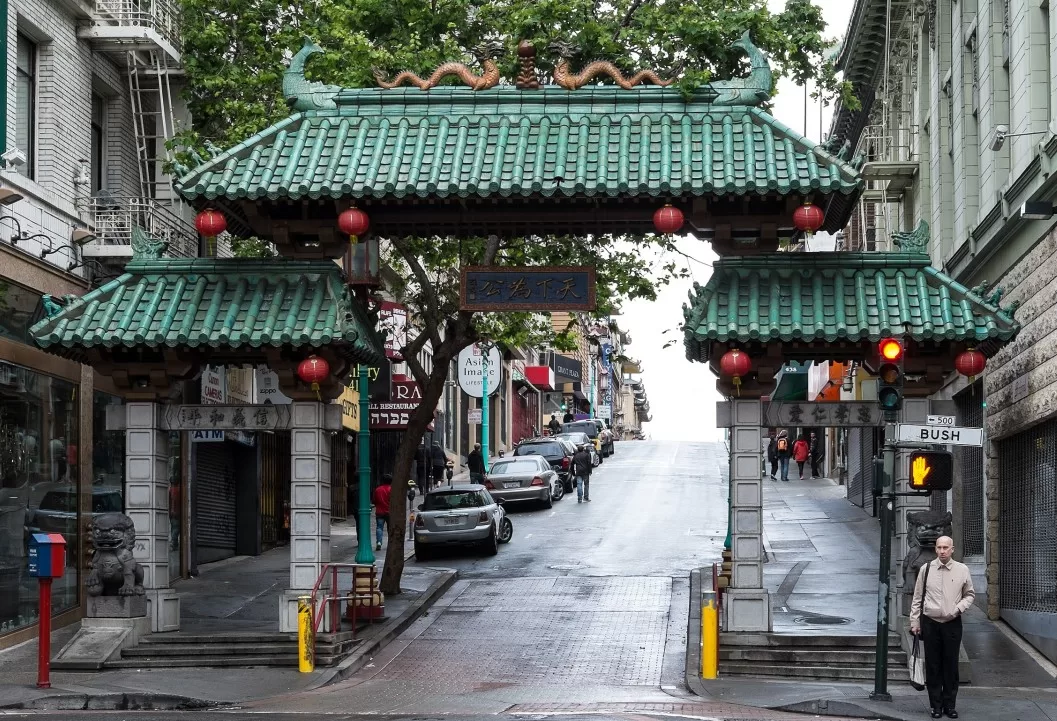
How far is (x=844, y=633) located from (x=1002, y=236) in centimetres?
640

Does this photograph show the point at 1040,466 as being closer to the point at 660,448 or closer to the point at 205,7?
the point at 205,7

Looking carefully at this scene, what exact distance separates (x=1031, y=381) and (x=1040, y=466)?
116cm

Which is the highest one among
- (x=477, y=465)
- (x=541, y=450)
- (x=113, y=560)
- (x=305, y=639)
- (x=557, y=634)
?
(x=541, y=450)

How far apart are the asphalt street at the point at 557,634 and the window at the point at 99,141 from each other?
9.76m

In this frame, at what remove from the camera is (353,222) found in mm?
20641

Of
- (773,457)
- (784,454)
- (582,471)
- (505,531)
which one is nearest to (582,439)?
(773,457)

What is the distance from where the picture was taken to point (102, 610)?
68.4ft

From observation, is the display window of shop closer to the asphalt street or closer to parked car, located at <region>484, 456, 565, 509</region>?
the asphalt street

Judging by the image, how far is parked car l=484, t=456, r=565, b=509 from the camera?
4428cm

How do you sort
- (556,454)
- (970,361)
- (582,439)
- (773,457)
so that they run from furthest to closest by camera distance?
(582,439) → (773,457) → (556,454) → (970,361)

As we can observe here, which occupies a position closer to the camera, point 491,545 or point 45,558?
point 45,558

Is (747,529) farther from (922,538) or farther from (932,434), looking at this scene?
(932,434)

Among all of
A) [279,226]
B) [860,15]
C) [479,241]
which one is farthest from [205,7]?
[860,15]

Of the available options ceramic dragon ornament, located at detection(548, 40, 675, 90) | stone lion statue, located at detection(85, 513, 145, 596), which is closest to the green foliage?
ceramic dragon ornament, located at detection(548, 40, 675, 90)
